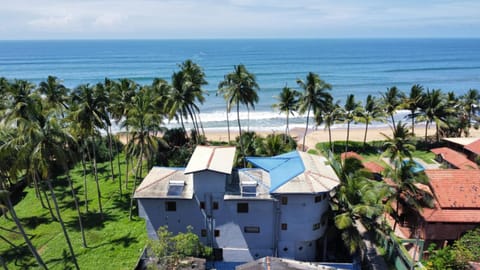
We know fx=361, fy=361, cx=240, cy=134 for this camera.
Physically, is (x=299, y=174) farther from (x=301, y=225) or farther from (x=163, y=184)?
(x=163, y=184)

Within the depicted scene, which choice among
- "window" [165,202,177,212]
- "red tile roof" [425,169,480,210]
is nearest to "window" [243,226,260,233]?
"window" [165,202,177,212]

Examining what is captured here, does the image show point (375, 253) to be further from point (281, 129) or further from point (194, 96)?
point (281, 129)

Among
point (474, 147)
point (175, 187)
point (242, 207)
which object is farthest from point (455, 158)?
point (175, 187)

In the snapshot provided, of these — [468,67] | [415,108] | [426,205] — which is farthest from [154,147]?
[468,67]

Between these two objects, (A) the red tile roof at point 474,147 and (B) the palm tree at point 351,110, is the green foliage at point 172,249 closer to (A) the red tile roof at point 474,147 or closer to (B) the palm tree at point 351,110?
(B) the palm tree at point 351,110

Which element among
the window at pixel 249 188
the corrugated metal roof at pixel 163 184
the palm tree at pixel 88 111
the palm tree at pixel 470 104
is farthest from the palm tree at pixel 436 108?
the palm tree at pixel 88 111

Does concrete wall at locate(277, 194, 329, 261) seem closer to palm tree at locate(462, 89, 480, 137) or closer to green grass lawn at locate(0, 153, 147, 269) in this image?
green grass lawn at locate(0, 153, 147, 269)
